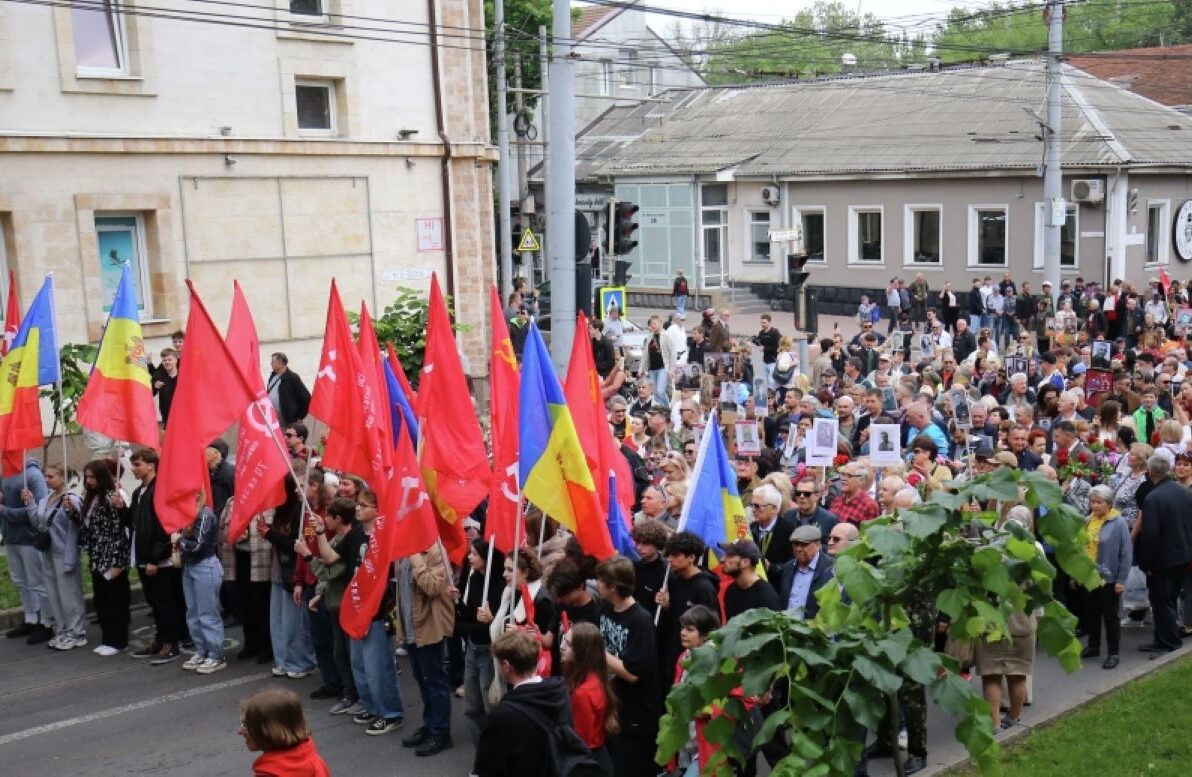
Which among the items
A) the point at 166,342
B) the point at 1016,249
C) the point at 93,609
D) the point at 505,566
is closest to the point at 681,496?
the point at 505,566

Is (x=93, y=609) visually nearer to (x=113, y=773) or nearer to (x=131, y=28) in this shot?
(x=113, y=773)

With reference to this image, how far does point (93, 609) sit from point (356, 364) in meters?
5.31

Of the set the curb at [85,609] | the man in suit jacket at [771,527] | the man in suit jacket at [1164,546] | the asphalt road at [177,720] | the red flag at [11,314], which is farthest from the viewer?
Result: the red flag at [11,314]

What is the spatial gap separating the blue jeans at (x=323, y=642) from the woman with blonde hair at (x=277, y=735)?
4.50m

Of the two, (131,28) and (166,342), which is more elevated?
(131,28)

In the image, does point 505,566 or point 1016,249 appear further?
point 1016,249

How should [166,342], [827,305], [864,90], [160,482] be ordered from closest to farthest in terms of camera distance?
[160,482] → [166,342] → [827,305] → [864,90]

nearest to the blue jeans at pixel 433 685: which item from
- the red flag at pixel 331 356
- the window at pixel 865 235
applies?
the red flag at pixel 331 356

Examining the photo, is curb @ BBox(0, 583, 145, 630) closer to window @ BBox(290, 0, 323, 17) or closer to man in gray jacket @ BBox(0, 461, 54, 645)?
man in gray jacket @ BBox(0, 461, 54, 645)

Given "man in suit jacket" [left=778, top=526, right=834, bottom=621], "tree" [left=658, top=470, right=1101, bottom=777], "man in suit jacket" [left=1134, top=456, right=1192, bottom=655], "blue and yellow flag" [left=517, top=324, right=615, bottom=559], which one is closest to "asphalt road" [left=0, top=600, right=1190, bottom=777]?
"man in suit jacket" [left=1134, top=456, right=1192, bottom=655]

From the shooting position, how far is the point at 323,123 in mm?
22250

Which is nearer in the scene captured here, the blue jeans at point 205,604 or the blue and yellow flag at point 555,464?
the blue and yellow flag at point 555,464

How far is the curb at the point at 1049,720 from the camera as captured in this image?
838 centimetres

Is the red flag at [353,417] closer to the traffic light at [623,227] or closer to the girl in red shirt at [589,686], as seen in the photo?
the girl in red shirt at [589,686]
